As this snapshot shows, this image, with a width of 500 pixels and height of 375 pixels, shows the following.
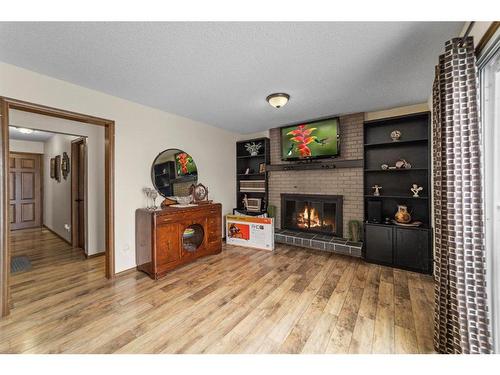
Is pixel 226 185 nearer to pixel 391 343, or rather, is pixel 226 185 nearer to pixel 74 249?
pixel 74 249

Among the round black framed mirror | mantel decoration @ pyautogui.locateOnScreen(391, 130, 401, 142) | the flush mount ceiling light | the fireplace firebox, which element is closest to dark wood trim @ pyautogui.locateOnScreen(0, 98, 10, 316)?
the round black framed mirror

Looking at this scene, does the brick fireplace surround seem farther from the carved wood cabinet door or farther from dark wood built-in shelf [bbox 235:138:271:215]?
the carved wood cabinet door

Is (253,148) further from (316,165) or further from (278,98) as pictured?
(278,98)

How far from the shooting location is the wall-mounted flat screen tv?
3410mm

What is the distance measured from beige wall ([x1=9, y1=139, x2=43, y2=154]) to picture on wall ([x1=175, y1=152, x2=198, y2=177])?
15.8ft

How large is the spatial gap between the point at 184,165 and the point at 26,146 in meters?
4.96

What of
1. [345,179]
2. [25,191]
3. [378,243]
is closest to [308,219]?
[345,179]

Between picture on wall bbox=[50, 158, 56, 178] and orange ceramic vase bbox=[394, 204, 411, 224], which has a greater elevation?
picture on wall bbox=[50, 158, 56, 178]

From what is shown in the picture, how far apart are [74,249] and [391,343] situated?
4.78 m

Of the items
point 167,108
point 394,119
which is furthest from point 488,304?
point 167,108

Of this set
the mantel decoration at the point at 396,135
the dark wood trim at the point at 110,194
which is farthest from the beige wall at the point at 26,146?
the mantel decoration at the point at 396,135

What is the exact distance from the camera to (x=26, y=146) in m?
5.18

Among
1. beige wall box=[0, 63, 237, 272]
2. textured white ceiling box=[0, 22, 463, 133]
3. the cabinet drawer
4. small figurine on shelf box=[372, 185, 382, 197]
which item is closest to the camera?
textured white ceiling box=[0, 22, 463, 133]

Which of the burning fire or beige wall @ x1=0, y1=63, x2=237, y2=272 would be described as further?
the burning fire
